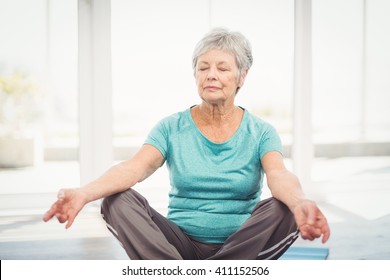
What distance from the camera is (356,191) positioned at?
3.35 m

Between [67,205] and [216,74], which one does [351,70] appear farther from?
[67,205]

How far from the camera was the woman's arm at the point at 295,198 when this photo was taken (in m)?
1.24

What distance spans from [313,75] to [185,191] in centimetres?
194

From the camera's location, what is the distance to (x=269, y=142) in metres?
1.57

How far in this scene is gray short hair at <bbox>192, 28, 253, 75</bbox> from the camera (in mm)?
1567

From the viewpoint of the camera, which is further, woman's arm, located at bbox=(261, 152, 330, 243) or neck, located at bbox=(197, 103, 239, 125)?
neck, located at bbox=(197, 103, 239, 125)

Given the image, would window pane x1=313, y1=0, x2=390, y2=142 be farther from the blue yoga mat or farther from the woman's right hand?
the woman's right hand

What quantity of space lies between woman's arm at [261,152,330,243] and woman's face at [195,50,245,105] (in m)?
0.24

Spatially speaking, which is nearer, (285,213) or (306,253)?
(285,213)

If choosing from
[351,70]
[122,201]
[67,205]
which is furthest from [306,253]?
[351,70]

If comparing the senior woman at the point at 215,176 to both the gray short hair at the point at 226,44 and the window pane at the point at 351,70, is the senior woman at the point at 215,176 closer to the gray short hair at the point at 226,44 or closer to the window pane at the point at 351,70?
the gray short hair at the point at 226,44

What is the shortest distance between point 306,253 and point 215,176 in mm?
840

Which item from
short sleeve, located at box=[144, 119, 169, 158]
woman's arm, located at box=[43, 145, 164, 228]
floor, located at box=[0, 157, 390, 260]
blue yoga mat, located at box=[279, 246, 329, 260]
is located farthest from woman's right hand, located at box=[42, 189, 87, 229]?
blue yoga mat, located at box=[279, 246, 329, 260]
